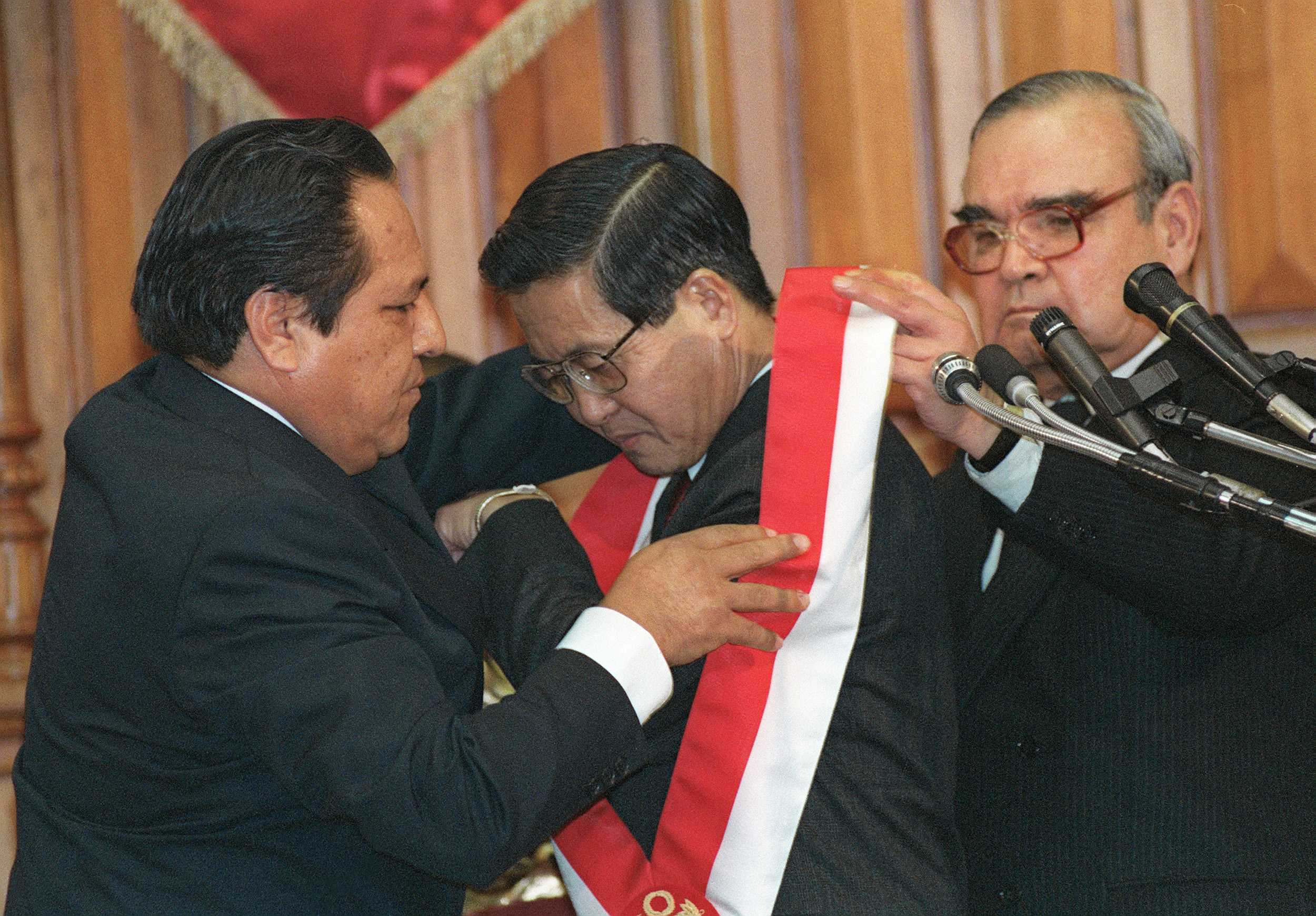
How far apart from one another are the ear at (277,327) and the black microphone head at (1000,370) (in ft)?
2.74

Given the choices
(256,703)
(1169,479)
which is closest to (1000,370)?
(1169,479)

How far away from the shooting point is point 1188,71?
2.65m

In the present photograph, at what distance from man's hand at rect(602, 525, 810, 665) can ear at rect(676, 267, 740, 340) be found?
0.38 metres

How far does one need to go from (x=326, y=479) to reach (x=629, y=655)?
46cm

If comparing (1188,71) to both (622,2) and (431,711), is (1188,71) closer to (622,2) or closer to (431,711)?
(622,2)

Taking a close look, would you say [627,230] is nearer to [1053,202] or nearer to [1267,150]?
[1053,202]

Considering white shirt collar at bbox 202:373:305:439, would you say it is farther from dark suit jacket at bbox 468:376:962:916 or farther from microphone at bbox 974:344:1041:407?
microphone at bbox 974:344:1041:407

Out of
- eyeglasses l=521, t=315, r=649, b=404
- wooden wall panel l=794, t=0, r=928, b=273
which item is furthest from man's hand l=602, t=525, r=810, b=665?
wooden wall panel l=794, t=0, r=928, b=273

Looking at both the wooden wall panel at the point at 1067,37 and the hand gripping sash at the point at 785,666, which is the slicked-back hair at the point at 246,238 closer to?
the hand gripping sash at the point at 785,666

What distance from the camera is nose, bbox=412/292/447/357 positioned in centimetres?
168

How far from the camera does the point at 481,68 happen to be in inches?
116

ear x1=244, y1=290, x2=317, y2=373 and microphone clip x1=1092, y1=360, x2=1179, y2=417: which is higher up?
ear x1=244, y1=290, x2=317, y2=373

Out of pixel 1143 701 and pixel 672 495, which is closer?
pixel 1143 701

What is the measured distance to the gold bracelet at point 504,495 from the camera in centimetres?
194
